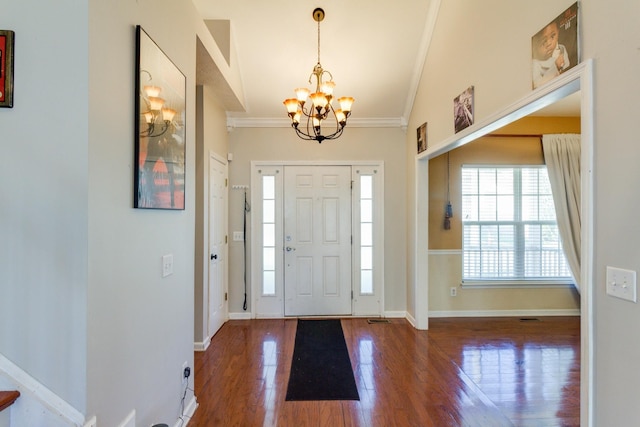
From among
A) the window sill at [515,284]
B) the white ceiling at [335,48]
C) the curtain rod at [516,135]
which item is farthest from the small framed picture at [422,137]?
the window sill at [515,284]

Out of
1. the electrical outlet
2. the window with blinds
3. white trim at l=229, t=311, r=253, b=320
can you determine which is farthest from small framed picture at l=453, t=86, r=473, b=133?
white trim at l=229, t=311, r=253, b=320

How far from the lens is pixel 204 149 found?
122 inches

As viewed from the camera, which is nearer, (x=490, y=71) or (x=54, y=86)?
(x=54, y=86)

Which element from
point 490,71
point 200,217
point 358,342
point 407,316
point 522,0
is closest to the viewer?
point 522,0

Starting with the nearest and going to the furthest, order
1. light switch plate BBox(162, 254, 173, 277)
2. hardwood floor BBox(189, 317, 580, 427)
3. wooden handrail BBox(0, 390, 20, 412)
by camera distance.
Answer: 1. wooden handrail BBox(0, 390, 20, 412)
2. light switch plate BBox(162, 254, 173, 277)
3. hardwood floor BBox(189, 317, 580, 427)

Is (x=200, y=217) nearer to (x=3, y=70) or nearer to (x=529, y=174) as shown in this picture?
(x=3, y=70)

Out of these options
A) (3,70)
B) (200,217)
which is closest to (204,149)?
(200,217)

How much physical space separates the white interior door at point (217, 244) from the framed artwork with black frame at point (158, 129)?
142 cm

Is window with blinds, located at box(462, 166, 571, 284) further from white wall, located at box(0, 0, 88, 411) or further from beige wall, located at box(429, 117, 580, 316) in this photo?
white wall, located at box(0, 0, 88, 411)

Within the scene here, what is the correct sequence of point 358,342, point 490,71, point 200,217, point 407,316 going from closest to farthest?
point 490,71
point 200,217
point 358,342
point 407,316

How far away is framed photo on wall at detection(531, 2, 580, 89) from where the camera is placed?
4.61ft

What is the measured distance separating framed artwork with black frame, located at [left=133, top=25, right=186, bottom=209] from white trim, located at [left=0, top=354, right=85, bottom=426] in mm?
775

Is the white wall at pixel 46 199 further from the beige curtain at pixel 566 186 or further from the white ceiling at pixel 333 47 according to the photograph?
the beige curtain at pixel 566 186

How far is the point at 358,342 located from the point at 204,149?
276 cm
